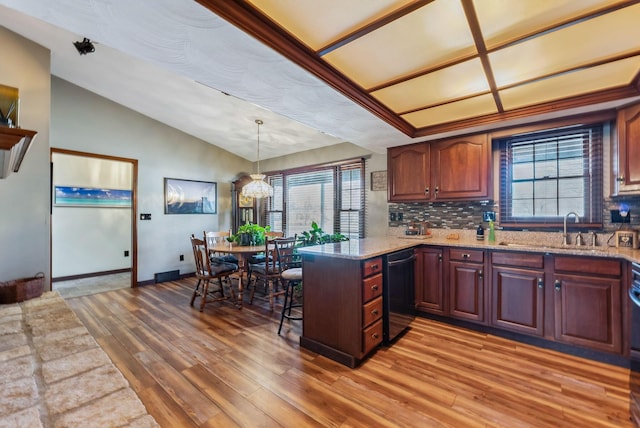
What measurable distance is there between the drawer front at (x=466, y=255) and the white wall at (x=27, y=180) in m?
4.39

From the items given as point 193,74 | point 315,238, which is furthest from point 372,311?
point 193,74

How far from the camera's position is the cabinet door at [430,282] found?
10.0 ft

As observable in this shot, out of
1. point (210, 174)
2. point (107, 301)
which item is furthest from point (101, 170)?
point (107, 301)

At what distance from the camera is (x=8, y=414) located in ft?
3.68

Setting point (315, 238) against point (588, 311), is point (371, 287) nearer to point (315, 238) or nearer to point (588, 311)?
point (315, 238)

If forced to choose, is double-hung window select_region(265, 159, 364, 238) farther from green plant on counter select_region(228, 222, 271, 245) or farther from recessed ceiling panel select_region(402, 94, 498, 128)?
recessed ceiling panel select_region(402, 94, 498, 128)

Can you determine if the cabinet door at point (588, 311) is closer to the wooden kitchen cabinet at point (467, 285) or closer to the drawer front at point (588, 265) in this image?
the drawer front at point (588, 265)

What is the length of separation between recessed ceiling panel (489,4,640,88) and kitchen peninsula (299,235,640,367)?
1.44 meters

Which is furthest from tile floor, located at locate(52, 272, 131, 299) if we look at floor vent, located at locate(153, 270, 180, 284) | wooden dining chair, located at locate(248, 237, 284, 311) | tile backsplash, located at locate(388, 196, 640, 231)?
tile backsplash, located at locate(388, 196, 640, 231)

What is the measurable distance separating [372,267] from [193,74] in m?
1.97

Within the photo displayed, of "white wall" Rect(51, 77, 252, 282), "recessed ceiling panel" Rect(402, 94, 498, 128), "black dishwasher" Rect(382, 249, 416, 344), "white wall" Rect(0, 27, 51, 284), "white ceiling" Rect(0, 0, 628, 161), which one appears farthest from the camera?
"white wall" Rect(51, 77, 252, 282)

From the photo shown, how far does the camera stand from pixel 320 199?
509cm

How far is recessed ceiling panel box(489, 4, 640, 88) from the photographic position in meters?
1.60

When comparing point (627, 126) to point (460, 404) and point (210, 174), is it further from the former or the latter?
point (210, 174)
